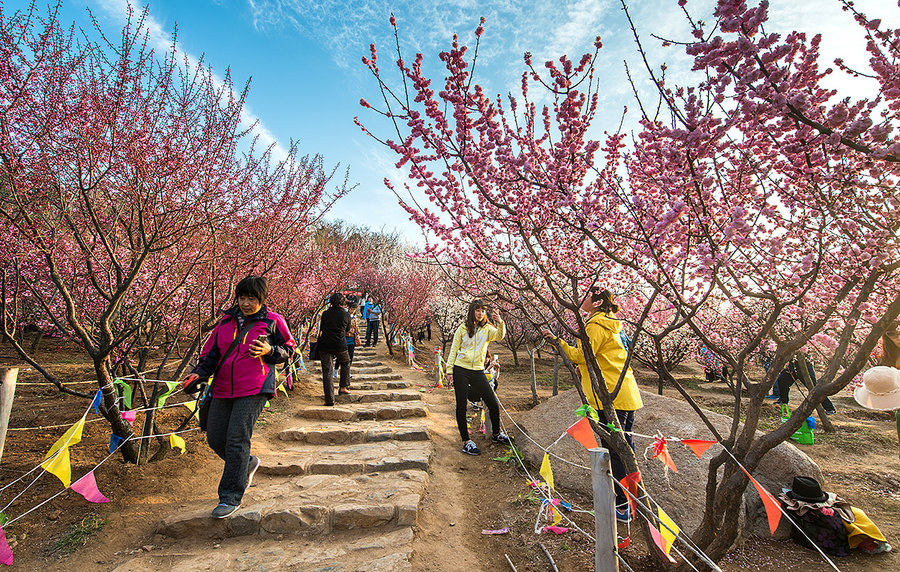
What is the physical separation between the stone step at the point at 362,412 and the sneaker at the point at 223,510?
322 cm

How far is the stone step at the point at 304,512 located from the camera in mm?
3236

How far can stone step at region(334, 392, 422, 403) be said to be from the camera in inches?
302

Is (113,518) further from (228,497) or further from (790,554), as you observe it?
(790,554)

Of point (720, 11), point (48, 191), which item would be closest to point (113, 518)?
point (48, 191)

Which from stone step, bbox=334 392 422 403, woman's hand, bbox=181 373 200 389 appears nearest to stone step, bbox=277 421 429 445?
stone step, bbox=334 392 422 403

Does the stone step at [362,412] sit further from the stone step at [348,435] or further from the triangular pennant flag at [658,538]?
the triangular pennant flag at [658,538]

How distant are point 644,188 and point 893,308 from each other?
1649mm

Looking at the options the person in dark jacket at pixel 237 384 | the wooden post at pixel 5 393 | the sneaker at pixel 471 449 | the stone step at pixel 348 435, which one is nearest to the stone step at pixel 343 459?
the stone step at pixel 348 435

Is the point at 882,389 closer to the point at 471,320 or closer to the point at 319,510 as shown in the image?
the point at 471,320

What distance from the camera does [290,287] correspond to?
8195mm

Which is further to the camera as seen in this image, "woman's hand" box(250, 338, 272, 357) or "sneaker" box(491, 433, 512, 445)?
"sneaker" box(491, 433, 512, 445)

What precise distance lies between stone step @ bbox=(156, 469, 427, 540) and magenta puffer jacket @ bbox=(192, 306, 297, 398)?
1001 mm

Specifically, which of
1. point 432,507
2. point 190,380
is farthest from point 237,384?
point 432,507

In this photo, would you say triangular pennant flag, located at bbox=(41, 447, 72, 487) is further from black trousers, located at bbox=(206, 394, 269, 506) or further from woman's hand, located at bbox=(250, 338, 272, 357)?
woman's hand, located at bbox=(250, 338, 272, 357)
